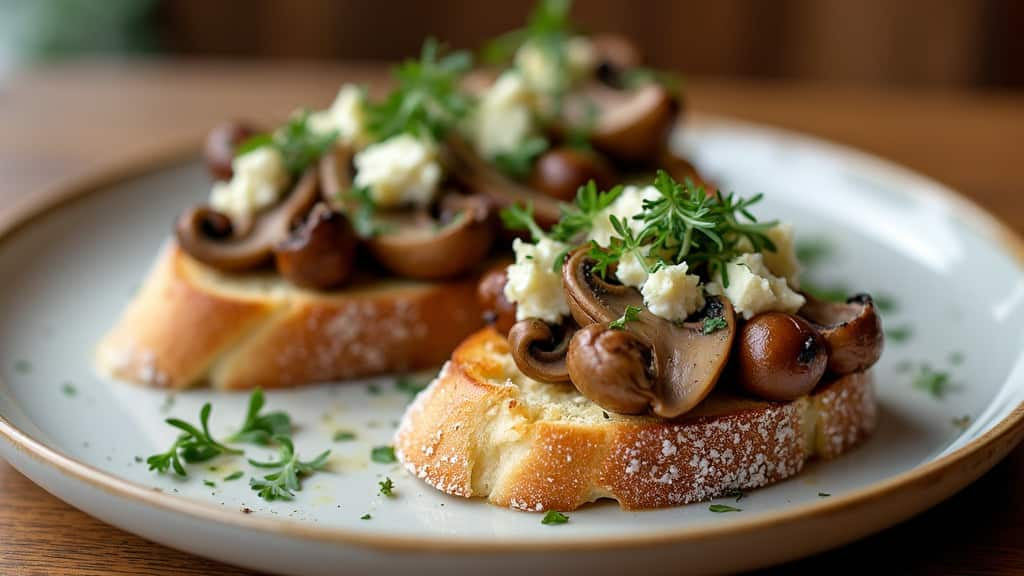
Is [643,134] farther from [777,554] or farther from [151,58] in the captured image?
[151,58]

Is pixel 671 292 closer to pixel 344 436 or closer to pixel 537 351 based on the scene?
pixel 537 351

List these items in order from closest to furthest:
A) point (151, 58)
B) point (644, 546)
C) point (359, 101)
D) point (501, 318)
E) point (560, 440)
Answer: point (644, 546) < point (560, 440) < point (501, 318) < point (359, 101) < point (151, 58)

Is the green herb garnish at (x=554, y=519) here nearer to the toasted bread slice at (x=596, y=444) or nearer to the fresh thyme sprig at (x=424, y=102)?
the toasted bread slice at (x=596, y=444)

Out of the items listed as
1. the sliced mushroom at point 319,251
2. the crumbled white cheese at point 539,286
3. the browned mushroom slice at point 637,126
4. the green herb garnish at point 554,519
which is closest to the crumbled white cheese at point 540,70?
the browned mushroom slice at point 637,126

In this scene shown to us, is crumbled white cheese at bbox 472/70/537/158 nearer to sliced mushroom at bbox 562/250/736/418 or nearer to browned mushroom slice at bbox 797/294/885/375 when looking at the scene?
sliced mushroom at bbox 562/250/736/418

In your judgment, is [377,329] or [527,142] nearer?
[377,329]

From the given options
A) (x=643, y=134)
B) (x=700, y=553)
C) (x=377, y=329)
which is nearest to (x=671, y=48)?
(x=643, y=134)
